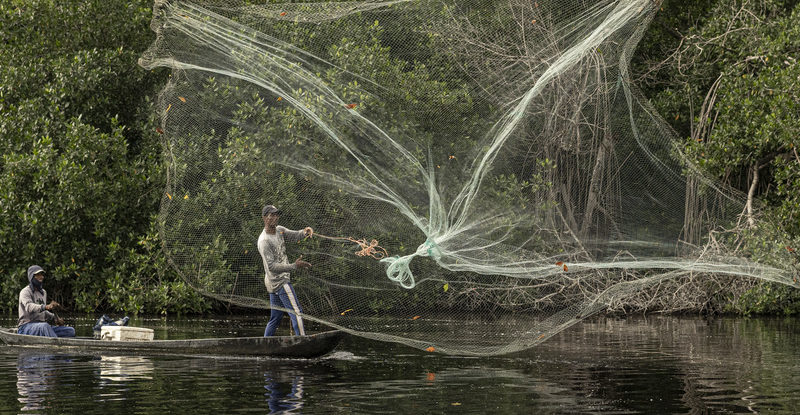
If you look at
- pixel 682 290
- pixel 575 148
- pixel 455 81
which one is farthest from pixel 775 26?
pixel 455 81

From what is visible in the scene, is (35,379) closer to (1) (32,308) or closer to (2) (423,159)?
(1) (32,308)

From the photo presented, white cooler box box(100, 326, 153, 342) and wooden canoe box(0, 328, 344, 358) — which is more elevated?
white cooler box box(100, 326, 153, 342)

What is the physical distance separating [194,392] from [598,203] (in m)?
5.15

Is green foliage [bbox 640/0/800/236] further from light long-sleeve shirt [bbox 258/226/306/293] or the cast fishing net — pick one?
light long-sleeve shirt [bbox 258/226/306/293]

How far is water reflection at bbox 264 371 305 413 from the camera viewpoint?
879 cm

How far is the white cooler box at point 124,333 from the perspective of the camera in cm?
1328

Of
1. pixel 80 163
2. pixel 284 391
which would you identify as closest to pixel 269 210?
pixel 284 391

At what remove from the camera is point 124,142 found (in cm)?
2131

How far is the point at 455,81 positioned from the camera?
1174 cm

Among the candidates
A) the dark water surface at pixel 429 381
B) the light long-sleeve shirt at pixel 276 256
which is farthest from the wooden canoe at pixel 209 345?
the light long-sleeve shirt at pixel 276 256

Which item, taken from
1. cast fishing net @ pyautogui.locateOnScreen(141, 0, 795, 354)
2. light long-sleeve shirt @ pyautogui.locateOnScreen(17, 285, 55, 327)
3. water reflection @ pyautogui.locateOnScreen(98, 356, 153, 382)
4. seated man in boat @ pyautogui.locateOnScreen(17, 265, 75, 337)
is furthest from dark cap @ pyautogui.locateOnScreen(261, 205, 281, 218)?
light long-sleeve shirt @ pyautogui.locateOnScreen(17, 285, 55, 327)

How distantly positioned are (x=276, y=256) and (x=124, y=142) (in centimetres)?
1034

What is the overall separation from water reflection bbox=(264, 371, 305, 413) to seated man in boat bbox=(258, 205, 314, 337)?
1.06 m

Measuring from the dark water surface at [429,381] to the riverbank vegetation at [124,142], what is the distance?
6.07 m
